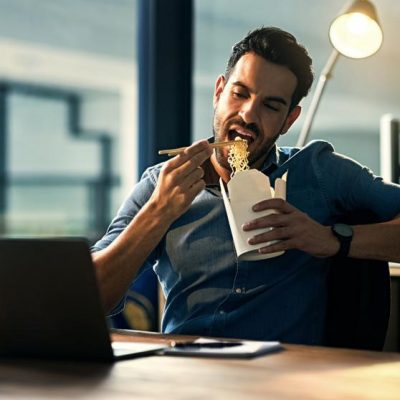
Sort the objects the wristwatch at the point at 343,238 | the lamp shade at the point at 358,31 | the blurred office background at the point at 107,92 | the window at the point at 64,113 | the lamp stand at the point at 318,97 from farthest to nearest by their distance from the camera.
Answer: the window at the point at 64,113 < the blurred office background at the point at 107,92 < the lamp stand at the point at 318,97 < the lamp shade at the point at 358,31 < the wristwatch at the point at 343,238

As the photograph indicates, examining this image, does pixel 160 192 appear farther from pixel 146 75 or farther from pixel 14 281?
pixel 146 75

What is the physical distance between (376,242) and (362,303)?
0.14 m

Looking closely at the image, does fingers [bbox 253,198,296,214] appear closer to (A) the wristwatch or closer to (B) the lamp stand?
(A) the wristwatch

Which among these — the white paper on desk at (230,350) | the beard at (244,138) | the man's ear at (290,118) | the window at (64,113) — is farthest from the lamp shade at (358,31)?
the white paper on desk at (230,350)

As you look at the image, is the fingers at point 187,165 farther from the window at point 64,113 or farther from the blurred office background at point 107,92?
the window at point 64,113

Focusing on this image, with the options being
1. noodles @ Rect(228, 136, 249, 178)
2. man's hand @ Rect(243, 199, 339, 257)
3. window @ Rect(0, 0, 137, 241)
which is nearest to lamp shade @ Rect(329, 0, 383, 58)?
noodles @ Rect(228, 136, 249, 178)

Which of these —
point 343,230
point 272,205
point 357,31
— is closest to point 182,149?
point 272,205

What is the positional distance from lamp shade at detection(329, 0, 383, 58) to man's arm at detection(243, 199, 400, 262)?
45.9 inches

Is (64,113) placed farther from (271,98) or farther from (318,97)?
(271,98)

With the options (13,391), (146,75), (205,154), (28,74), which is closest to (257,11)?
(146,75)

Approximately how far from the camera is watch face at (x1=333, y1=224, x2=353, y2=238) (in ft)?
6.73

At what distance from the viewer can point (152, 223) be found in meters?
2.13

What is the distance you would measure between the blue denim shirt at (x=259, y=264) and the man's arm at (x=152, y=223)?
0.13 m

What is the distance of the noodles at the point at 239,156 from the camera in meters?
2.21
